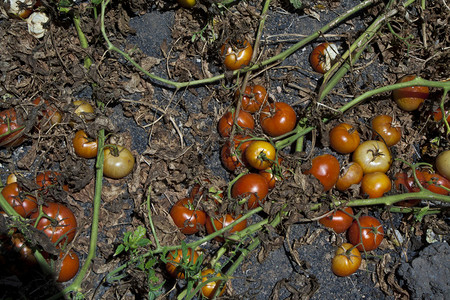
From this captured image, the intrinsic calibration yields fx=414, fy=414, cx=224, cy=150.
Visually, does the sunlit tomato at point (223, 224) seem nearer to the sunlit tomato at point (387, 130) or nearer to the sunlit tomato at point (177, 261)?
the sunlit tomato at point (177, 261)

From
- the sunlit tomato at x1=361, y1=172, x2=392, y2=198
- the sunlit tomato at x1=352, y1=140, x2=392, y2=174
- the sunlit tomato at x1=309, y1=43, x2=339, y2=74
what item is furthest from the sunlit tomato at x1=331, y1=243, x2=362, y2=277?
the sunlit tomato at x1=309, y1=43, x2=339, y2=74

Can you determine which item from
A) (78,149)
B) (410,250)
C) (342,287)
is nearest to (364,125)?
(410,250)

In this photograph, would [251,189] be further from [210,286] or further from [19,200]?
[19,200]

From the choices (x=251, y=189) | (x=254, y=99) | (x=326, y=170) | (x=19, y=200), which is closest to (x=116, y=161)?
(x=19, y=200)

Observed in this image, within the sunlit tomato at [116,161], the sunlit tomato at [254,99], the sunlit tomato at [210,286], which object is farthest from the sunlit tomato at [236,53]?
the sunlit tomato at [210,286]

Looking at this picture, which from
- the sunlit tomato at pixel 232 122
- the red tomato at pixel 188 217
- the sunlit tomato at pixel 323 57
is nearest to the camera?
the red tomato at pixel 188 217

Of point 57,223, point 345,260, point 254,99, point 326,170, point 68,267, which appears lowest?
point 68,267
